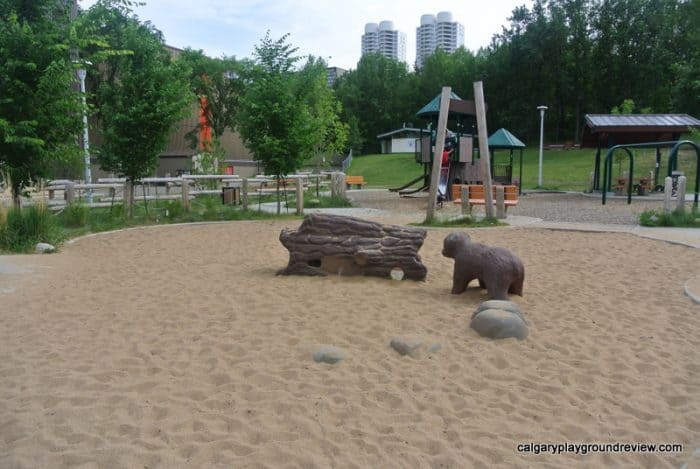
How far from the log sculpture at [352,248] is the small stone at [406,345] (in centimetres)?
253

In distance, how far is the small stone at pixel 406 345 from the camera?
4305 millimetres

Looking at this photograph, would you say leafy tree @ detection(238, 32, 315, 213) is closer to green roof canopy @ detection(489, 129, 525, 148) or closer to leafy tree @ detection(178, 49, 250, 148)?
green roof canopy @ detection(489, 129, 525, 148)

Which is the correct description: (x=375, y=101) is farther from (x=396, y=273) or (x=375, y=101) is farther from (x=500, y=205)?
(x=396, y=273)

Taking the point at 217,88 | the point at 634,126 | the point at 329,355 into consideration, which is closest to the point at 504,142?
the point at 634,126

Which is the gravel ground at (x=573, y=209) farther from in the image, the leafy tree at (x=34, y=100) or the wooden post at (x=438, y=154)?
the leafy tree at (x=34, y=100)

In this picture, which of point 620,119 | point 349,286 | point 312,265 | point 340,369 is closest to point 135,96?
point 312,265

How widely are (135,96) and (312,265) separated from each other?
8316mm

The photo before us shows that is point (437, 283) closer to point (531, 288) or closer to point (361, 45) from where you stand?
point (531, 288)

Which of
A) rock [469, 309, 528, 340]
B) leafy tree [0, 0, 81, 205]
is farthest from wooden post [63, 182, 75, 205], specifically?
rock [469, 309, 528, 340]

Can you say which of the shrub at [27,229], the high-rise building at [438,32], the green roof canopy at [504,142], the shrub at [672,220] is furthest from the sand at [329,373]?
the high-rise building at [438,32]

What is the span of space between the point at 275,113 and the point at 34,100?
6.33 m

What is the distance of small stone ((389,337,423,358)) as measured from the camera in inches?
169

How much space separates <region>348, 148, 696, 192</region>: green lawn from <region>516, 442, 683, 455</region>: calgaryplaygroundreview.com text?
2564cm

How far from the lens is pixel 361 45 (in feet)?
446
